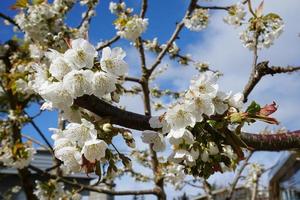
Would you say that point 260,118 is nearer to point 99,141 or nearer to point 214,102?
point 214,102

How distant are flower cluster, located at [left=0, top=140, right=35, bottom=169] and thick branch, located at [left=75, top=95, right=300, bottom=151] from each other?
11.1 ft

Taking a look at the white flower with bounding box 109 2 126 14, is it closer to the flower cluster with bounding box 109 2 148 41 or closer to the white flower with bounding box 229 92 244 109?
the flower cluster with bounding box 109 2 148 41

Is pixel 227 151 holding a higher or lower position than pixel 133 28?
lower

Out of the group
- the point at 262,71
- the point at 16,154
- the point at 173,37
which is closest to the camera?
the point at 262,71

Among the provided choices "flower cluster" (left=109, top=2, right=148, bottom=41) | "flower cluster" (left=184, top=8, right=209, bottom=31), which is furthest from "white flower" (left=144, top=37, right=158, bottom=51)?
"flower cluster" (left=109, top=2, right=148, bottom=41)

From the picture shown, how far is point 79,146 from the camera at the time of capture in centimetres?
121

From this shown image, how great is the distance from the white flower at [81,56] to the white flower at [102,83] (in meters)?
0.05

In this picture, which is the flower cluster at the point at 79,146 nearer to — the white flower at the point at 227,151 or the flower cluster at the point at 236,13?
the white flower at the point at 227,151

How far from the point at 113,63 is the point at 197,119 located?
1.02 ft

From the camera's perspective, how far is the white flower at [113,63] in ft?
3.98

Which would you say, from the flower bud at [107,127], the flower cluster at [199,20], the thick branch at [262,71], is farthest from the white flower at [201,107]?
the flower cluster at [199,20]

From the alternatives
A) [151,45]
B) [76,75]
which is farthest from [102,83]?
[151,45]

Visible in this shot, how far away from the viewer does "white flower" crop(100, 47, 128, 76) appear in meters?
1.21

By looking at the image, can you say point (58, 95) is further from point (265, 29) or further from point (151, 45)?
point (151, 45)
